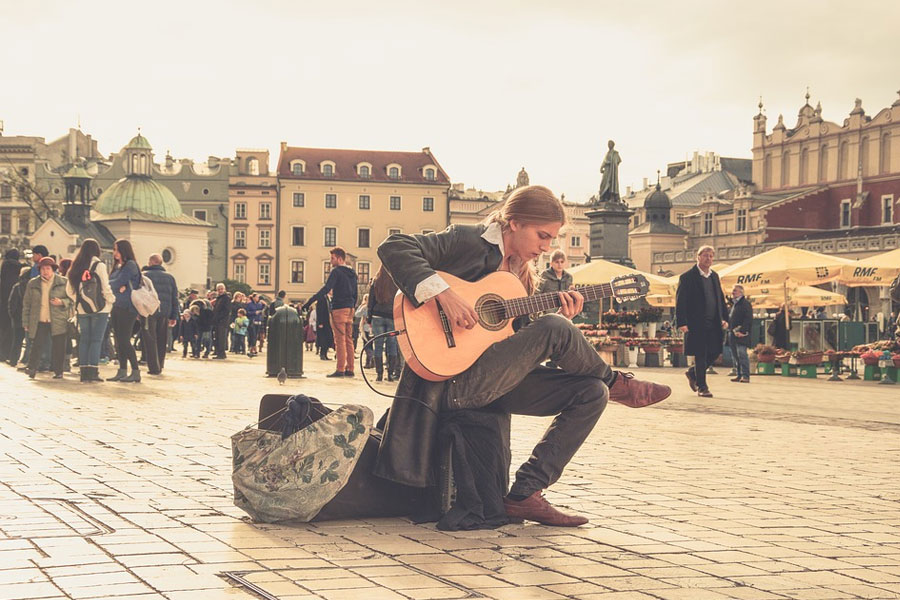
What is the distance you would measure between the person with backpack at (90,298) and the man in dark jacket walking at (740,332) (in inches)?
409

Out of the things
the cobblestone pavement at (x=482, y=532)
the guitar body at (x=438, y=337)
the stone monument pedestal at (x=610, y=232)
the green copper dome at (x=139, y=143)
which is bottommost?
the cobblestone pavement at (x=482, y=532)

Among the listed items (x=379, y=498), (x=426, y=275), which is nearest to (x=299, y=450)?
(x=379, y=498)

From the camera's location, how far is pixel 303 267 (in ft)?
335

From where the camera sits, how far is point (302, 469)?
17.0 feet

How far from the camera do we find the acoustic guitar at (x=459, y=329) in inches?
205

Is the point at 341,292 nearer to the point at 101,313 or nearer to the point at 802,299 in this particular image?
the point at 101,313

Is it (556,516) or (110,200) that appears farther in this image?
(110,200)

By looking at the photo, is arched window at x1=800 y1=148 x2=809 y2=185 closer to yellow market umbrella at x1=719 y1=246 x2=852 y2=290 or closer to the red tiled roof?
the red tiled roof

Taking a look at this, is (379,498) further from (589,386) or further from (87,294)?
(87,294)

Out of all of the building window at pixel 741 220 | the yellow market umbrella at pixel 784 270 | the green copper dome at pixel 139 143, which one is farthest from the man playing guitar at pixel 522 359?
the green copper dome at pixel 139 143

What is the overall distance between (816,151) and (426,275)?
85370 millimetres

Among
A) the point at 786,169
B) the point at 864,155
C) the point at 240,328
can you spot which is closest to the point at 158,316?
the point at 240,328

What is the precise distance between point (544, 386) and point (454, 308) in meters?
0.60

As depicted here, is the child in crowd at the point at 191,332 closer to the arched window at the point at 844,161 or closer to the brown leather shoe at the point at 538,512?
the brown leather shoe at the point at 538,512
